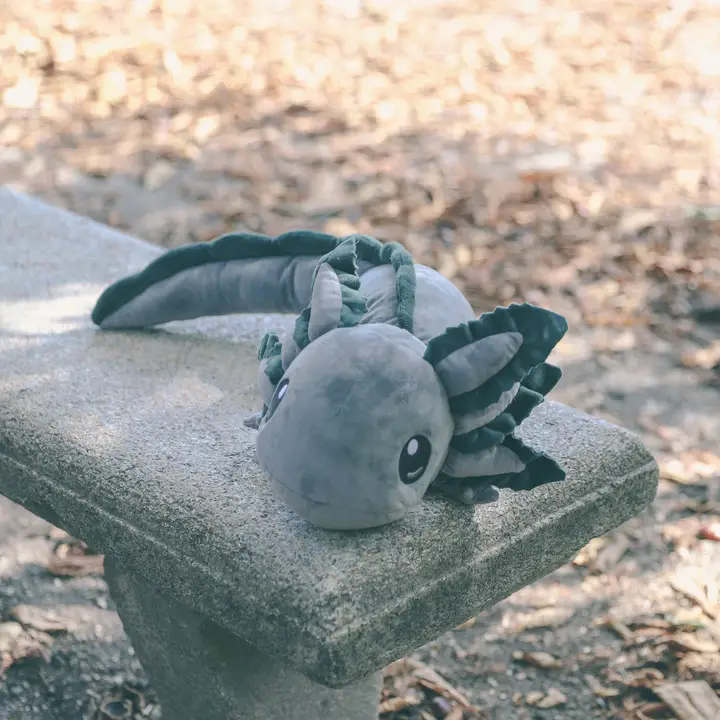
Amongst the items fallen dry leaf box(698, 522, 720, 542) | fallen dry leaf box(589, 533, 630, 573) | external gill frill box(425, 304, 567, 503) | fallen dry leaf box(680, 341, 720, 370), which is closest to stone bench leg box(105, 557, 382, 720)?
external gill frill box(425, 304, 567, 503)

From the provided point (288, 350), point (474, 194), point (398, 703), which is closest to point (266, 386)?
point (288, 350)

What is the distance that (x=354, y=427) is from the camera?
1363 millimetres

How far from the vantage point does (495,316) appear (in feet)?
4.52

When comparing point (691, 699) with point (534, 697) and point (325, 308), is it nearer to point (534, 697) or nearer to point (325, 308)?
point (534, 697)

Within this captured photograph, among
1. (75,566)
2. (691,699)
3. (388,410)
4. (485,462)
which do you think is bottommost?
(75,566)

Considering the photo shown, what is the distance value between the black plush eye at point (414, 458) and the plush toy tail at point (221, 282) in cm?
57

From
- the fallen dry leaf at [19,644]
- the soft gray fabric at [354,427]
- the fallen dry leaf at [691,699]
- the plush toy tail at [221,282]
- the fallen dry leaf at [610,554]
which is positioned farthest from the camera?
the fallen dry leaf at [610,554]

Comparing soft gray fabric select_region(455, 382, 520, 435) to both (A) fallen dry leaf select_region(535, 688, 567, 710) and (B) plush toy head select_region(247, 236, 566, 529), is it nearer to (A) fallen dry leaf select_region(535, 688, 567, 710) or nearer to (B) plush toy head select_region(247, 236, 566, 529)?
(B) plush toy head select_region(247, 236, 566, 529)

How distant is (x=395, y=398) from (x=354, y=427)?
63 mm

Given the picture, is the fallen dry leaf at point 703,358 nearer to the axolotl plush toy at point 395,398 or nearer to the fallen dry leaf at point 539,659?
the fallen dry leaf at point 539,659

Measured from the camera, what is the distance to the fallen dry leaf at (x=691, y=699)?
2.23 meters

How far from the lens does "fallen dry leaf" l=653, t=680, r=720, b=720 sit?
223 centimetres

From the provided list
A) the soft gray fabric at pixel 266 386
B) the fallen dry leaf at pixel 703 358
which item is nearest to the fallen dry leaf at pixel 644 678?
the soft gray fabric at pixel 266 386

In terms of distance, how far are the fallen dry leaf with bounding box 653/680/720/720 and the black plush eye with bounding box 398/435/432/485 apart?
3.71 ft
